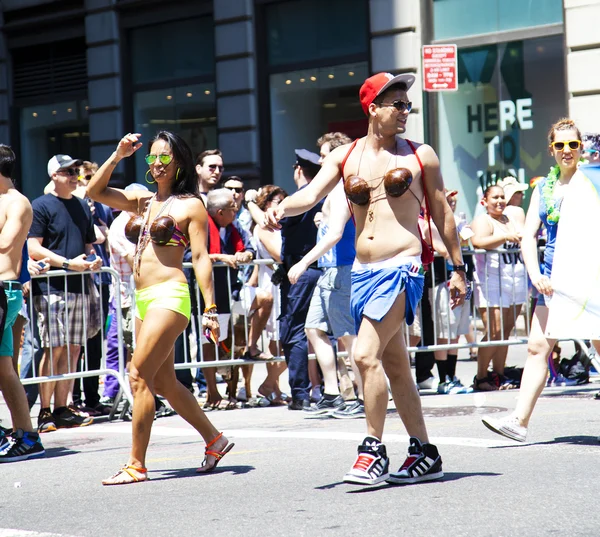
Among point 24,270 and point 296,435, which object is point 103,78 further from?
point 296,435

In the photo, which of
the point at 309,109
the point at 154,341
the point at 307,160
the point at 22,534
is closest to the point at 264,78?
the point at 309,109

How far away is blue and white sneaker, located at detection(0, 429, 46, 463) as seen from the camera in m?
7.83

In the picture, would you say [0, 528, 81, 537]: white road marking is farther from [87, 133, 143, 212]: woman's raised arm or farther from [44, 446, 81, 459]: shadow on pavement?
[44, 446, 81, 459]: shadow on pavement

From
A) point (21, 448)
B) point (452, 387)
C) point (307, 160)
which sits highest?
point (307, 160)

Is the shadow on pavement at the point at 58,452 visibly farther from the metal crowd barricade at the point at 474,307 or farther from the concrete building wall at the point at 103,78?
the concrete building wall at the point at 103,78

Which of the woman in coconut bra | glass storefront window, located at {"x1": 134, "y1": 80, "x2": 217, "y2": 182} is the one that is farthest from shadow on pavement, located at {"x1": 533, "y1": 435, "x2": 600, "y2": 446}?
glass storefront window, located at {"x1": 134, "y1": 80, "x2": 217, "y2": 182}

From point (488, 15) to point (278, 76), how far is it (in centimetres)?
364

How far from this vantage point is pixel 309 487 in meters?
6.09

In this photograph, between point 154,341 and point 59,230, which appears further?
point 59,230

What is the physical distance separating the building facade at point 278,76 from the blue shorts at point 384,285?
26.8 ft

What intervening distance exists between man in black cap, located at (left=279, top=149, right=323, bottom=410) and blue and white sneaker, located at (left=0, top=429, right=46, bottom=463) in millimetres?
2602

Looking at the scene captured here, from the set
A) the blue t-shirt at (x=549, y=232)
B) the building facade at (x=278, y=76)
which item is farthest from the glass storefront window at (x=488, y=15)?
the blue t-shirt at (x=549, y=232)

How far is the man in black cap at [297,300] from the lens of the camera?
9.85m

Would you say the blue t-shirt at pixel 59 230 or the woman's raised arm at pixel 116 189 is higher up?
the woman's raised arm at pixel 116 189
